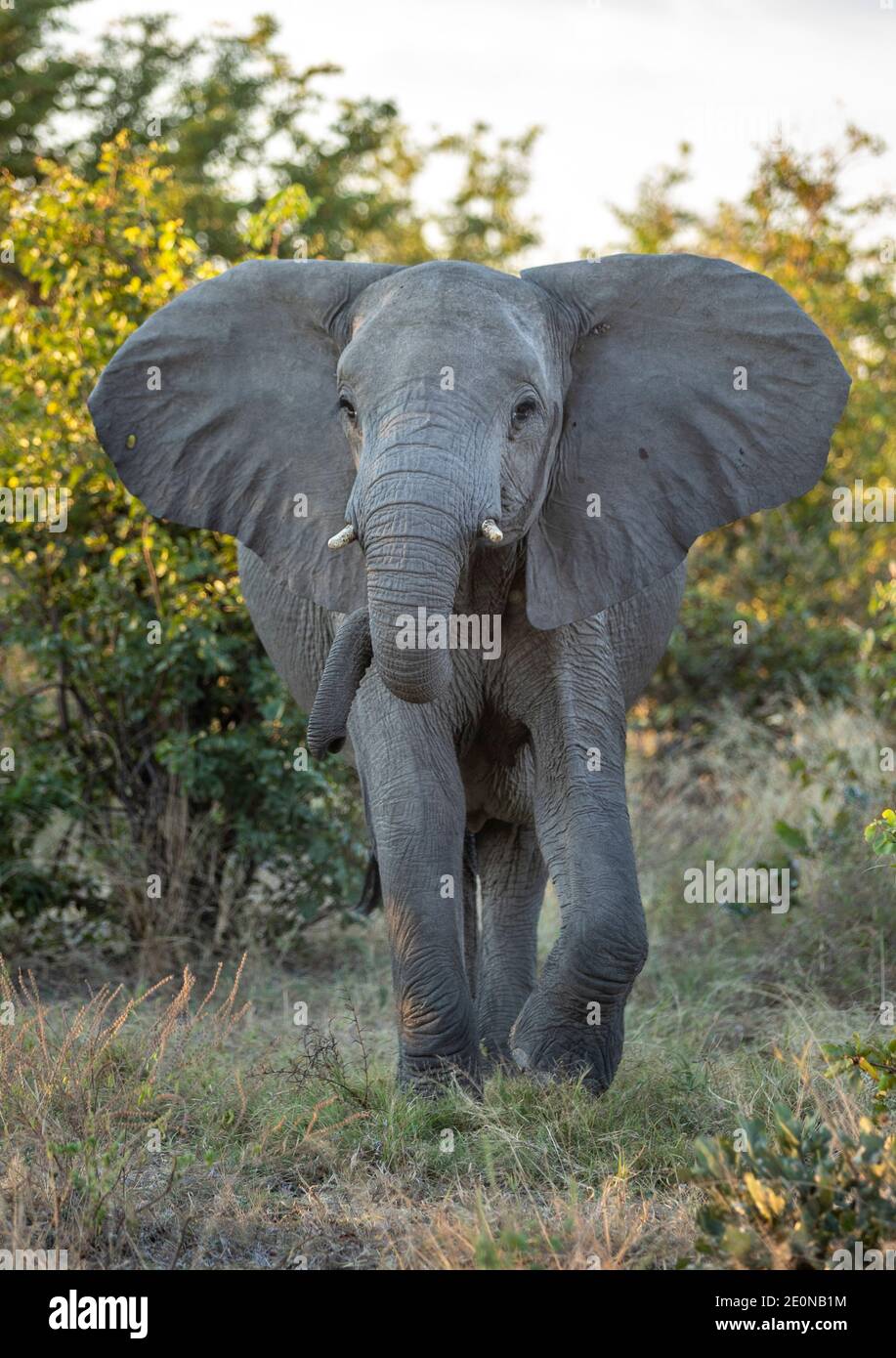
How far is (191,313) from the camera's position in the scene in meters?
6.10

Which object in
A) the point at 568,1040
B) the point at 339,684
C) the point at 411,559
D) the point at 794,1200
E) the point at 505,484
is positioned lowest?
the point at 794,1200

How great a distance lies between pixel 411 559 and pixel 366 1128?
1.78 metres

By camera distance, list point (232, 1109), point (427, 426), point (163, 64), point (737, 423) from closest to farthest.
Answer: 1. point (427, 426)
2. point (232, 1109)
3. point (737, 423)
4. point (163, 64)

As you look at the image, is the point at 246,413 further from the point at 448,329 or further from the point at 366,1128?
the point at 366,1128

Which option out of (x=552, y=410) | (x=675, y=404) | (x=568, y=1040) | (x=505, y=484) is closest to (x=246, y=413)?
(x=552, y=410)

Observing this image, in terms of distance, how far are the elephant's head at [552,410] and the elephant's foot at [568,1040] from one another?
1225mm

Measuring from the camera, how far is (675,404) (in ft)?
19.5

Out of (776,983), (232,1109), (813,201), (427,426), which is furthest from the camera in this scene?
(813,201)

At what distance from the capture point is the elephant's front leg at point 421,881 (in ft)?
18.1

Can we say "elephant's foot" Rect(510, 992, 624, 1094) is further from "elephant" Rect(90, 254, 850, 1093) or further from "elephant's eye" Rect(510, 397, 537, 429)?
"elephant's eye" Rect(510, 397, 537, 429)

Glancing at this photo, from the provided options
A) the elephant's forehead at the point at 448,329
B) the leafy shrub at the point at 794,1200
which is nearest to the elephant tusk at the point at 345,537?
the elephant's forehead at the point at 448,329

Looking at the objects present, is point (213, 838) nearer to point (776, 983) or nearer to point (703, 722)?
point (776, 983)

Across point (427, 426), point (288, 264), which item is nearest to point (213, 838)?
point (288, 264)

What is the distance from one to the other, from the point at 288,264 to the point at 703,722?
679cm
